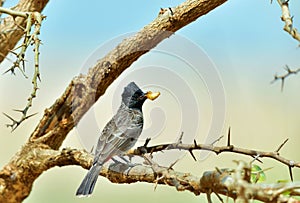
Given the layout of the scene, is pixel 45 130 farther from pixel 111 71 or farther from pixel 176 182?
pixel 176 182

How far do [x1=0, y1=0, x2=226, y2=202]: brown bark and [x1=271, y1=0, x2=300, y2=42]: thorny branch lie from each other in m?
0.79

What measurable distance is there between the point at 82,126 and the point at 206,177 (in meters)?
0.93

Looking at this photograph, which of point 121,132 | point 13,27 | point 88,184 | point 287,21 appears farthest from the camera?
point 13,27

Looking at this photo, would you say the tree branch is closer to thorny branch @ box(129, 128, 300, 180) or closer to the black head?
thorny branch @ box(129, 128, 300, 180)

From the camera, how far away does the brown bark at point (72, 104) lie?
74.5 inches

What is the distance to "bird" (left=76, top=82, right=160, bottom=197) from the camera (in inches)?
62.4

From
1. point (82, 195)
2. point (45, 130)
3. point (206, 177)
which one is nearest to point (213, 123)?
point (206, 177)

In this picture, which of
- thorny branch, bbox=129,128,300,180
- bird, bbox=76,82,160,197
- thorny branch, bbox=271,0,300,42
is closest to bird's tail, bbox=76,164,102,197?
bird, bbox=76,82,160,197

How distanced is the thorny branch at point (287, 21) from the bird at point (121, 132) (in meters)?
0.59

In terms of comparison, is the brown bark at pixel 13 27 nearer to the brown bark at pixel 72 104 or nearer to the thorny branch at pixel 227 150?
the brown bark at pixel 72 104

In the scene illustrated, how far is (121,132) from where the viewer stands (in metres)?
1.72

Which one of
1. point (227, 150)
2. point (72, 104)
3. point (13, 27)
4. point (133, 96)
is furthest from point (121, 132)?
point (13, 27)

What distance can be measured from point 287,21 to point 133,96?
865 millimetres

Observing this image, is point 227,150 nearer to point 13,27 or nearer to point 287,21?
point 287,21
